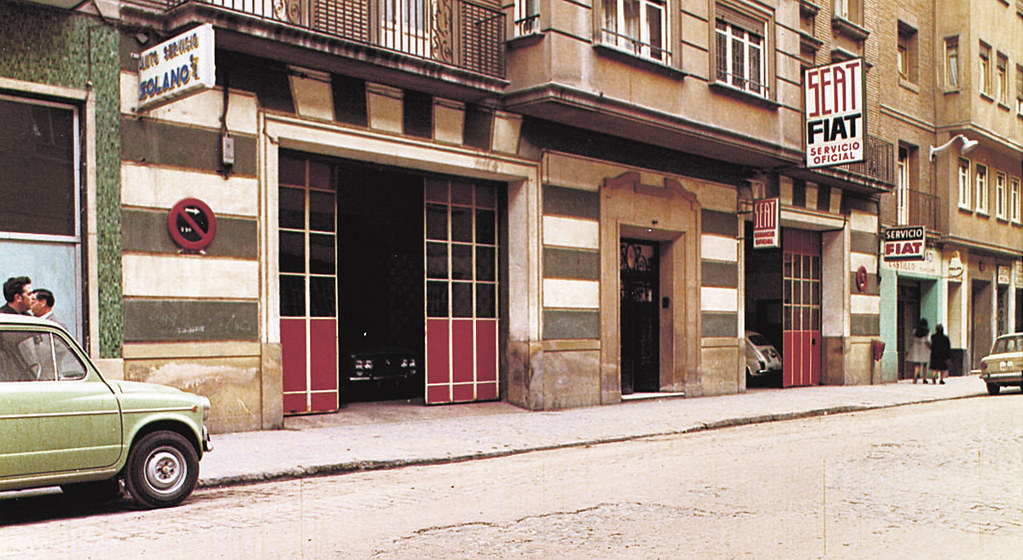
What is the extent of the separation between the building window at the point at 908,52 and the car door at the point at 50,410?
27.0 meters

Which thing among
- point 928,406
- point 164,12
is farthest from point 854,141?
point 164,12

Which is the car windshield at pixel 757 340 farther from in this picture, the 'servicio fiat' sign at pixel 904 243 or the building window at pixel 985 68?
the building window at pixel 985 68

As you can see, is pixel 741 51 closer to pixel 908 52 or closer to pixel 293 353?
pixel 908 52

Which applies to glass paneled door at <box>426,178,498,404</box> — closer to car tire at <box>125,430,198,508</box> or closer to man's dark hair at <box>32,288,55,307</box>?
man's dark hair at <box>32,288,55,307</box>

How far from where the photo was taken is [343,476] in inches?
388

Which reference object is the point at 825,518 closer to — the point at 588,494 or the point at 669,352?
the point at 588,494

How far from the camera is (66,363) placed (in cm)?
752

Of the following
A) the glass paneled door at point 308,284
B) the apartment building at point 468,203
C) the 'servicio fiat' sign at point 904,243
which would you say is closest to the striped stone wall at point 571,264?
the apartment building at point 468,203

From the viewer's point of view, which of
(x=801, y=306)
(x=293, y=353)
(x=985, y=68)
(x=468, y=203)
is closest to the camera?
(x=293, y=353)

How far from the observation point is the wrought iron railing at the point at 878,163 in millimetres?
25047

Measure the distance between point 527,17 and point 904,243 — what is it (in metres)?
14.6

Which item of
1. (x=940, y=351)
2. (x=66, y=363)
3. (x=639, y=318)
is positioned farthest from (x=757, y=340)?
(x=66, y=363)

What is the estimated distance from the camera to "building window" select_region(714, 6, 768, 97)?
64.6ft

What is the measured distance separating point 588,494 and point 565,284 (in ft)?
29.1
